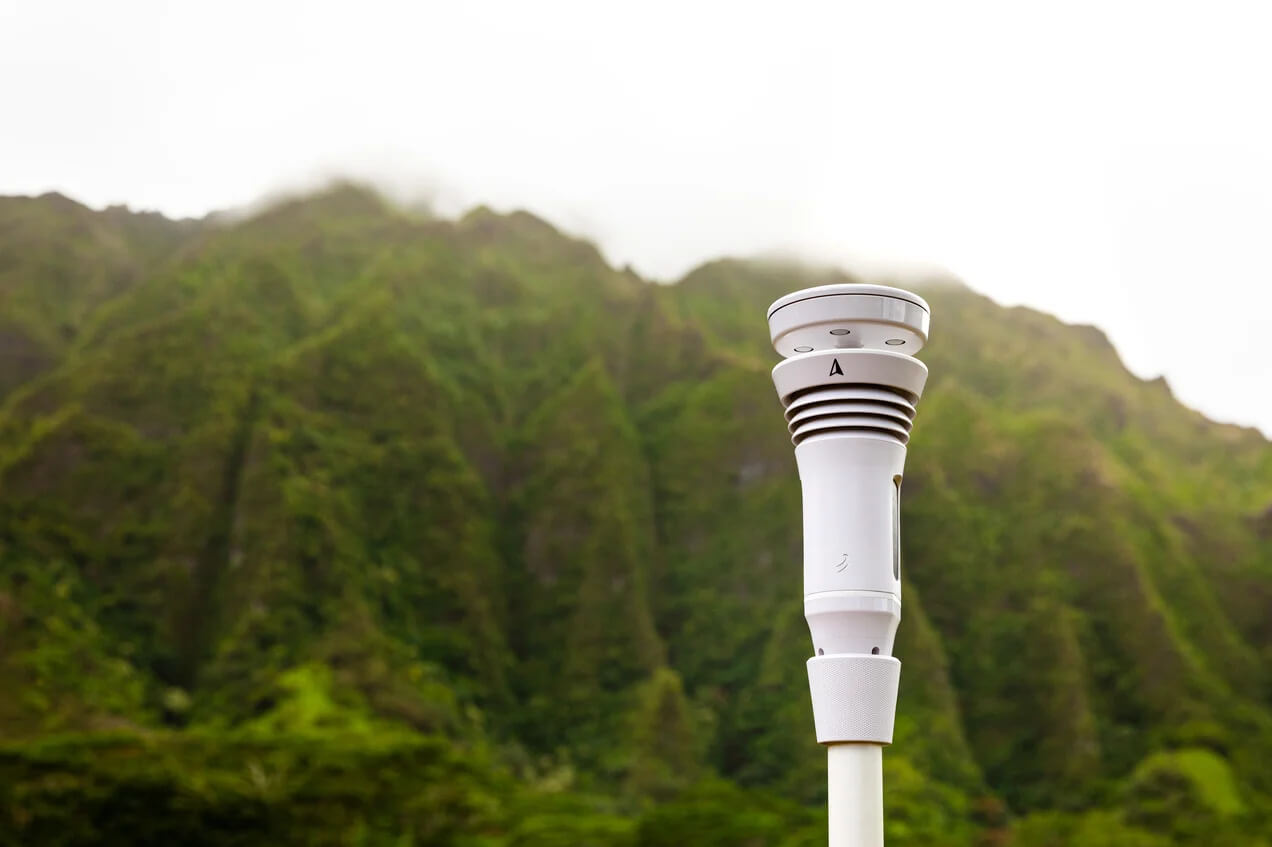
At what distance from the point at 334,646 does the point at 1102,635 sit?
94.8 ft

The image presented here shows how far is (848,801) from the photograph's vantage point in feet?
5.04

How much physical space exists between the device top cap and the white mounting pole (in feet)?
1.45

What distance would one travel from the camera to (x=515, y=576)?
57.4m

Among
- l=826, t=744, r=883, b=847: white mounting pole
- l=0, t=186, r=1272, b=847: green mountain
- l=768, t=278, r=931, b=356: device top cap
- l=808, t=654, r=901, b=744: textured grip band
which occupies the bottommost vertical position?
l=826, t=744, r=883, b=847: white mounting pole

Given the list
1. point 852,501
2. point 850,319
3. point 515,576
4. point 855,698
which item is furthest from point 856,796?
point 515,576

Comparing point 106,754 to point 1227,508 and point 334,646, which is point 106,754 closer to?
point 334,646

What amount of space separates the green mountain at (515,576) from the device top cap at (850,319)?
109 ft

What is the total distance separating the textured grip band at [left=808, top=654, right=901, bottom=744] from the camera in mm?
1558

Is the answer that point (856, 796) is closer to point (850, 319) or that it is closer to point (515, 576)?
point (850, 319)

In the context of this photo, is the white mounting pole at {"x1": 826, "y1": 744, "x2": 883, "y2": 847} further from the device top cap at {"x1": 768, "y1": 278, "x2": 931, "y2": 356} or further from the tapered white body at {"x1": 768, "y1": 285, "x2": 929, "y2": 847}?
the device top cap at {"x1": 768, "y1": 278, "x2": 931, "y2": 356}

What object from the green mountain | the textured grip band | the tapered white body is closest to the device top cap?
the tapered white body

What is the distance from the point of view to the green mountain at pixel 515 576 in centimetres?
3725

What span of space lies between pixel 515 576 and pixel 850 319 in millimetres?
56441

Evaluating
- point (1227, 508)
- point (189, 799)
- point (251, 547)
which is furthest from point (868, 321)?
point (1227, 508)
